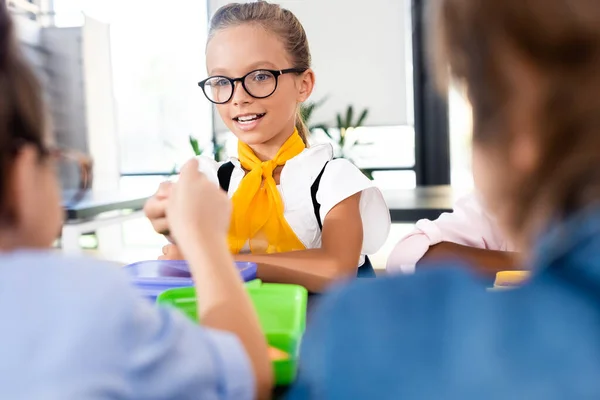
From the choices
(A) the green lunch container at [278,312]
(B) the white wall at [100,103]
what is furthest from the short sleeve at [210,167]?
(B) the white wall at [100,103]

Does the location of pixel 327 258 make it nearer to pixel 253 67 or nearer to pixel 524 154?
pixel 253 67

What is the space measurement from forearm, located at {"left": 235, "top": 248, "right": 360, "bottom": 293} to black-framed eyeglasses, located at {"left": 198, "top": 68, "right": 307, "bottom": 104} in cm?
37

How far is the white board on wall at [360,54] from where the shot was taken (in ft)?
16.9

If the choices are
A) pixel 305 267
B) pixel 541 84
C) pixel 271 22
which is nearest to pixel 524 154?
pixel 541 84

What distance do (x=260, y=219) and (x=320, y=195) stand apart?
140 millimetres

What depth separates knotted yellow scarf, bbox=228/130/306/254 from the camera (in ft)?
4.29

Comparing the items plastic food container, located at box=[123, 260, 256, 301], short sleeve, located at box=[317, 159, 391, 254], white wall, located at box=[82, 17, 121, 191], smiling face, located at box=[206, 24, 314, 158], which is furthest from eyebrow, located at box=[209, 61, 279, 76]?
white wall, located at box=[82, 17, 121, 191]

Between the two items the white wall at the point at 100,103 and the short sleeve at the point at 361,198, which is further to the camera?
the white wall at the point at 100,103

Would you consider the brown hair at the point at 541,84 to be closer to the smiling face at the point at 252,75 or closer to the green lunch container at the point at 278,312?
the green lunch container at the point at 278,312

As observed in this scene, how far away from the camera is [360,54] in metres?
5.22

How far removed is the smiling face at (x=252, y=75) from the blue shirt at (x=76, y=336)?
3.11ft

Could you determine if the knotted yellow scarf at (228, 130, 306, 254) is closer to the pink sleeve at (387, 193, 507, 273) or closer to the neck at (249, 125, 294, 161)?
the neck at (249, 125, 294, 161)

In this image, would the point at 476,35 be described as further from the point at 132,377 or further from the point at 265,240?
the point at 265,240

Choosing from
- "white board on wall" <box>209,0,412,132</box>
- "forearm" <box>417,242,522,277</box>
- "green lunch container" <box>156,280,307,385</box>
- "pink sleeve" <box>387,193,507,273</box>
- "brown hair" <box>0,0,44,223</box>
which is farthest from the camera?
"white board on wall" <box>209,0,412,132</box>
